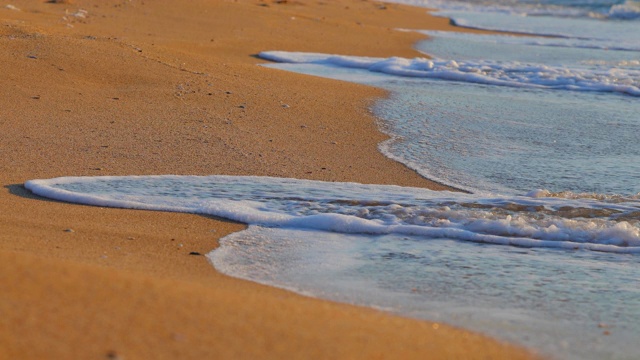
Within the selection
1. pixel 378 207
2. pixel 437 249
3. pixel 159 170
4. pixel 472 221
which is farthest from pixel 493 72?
pixel 437 249

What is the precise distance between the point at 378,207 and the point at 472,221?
547 mm

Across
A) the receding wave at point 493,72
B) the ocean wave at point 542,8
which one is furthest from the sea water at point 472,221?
the ocean wave at point 542,8

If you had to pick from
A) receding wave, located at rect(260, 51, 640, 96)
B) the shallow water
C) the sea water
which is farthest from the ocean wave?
the shallow water

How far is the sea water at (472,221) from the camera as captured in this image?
3420mm

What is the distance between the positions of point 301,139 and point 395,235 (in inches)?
88.0

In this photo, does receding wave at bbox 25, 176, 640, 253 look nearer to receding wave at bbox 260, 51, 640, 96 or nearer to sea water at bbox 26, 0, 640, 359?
sea water at bbox 26, 0, 640, 359

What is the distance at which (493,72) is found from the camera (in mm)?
11133

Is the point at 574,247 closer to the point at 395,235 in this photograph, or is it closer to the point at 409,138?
the point at 395,235

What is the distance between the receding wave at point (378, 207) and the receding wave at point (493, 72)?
5.39m

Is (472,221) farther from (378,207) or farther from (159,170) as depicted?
(159,170)

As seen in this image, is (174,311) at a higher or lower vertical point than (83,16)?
lower

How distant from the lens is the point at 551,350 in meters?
2.97

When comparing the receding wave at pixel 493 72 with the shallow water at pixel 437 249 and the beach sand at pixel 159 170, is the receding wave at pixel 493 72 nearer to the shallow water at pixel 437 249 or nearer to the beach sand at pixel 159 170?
the beach sand at pixel 159 170

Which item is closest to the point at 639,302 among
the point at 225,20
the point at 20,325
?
the point at 20,325
